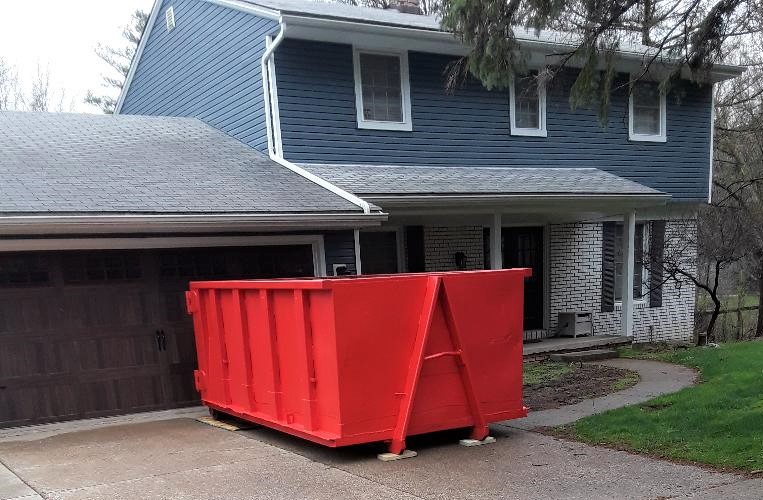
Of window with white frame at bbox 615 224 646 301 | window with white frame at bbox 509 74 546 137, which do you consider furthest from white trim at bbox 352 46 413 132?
window with white frame at bbox 615 224 646 301

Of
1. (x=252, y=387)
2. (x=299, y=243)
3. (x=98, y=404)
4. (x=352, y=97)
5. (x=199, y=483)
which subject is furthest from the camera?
(x=352, y=97)

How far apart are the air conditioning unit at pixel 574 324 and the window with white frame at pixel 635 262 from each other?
1.49m

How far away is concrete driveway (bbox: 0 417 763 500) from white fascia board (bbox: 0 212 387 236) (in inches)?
89.1

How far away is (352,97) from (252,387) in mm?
6021

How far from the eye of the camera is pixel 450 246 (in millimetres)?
13258

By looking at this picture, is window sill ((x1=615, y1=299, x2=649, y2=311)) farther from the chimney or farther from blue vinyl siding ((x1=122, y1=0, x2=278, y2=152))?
the chimney

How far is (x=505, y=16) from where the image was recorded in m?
7.23

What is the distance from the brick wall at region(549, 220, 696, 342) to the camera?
14258 millimetres

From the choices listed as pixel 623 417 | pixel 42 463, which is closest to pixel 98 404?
pixel 42 463

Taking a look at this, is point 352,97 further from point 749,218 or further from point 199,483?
point 749,218

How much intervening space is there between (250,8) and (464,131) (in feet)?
14.3

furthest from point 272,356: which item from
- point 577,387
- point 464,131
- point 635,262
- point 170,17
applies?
point 635,262

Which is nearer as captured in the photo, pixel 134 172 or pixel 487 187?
pixel 134 172

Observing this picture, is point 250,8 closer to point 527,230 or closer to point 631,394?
point 527,230
